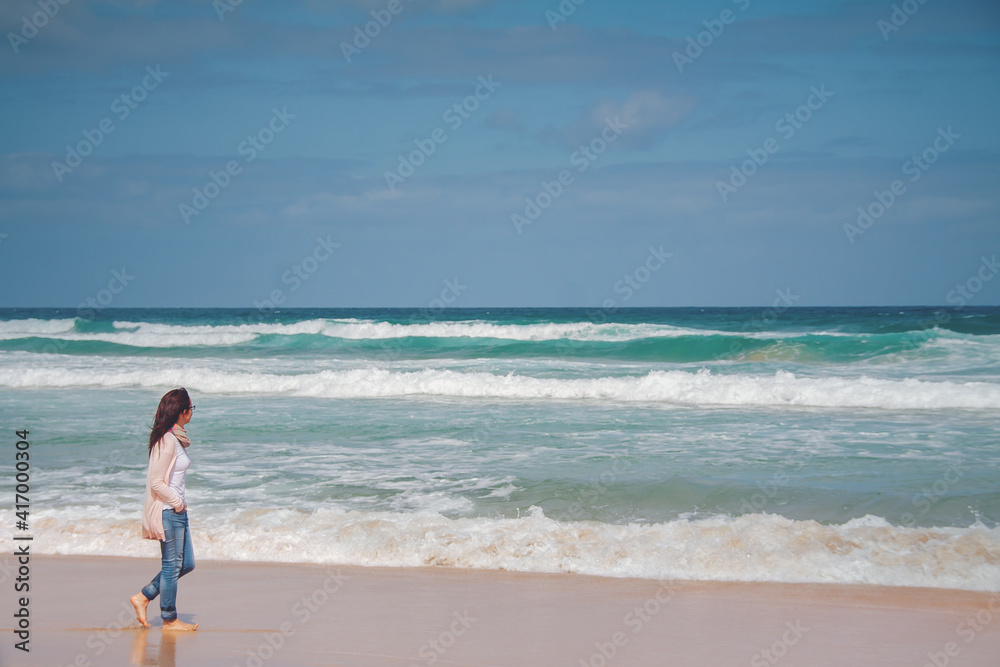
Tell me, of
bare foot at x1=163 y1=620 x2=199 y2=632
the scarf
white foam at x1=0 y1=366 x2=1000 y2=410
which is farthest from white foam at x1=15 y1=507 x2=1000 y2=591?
white foam at x1=0 y1=366 x2=1000 y2=410

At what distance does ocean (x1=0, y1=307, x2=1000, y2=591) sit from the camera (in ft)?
18.6

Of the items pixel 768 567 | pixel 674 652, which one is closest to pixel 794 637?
pixel 674 652

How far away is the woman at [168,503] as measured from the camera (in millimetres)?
4105

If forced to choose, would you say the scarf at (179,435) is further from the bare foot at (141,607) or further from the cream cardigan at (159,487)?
the bare foot at (141,607)

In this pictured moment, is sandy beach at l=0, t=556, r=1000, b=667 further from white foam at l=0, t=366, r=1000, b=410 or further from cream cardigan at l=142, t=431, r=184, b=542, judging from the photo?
white foam at l=0, t=366, r=1000, b=410

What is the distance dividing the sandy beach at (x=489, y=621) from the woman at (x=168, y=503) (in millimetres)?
187

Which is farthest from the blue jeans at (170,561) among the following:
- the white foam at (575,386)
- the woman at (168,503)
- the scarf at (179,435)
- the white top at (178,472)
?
the white foam at (575,386)

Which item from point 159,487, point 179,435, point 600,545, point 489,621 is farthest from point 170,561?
point 600,545

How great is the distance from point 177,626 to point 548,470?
4.61 metres

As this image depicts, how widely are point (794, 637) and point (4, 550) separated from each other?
231 inches

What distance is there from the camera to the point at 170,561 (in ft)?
13.9

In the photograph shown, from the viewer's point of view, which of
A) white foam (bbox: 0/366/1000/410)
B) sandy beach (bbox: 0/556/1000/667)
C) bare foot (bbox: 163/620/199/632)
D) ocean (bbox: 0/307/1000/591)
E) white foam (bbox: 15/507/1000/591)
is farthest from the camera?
white foam (bbox: 0/366/1000/410)

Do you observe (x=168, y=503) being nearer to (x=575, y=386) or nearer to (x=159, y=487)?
(x=159, y=487)

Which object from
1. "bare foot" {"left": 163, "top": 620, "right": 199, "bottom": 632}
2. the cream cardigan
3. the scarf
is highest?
the scarf
